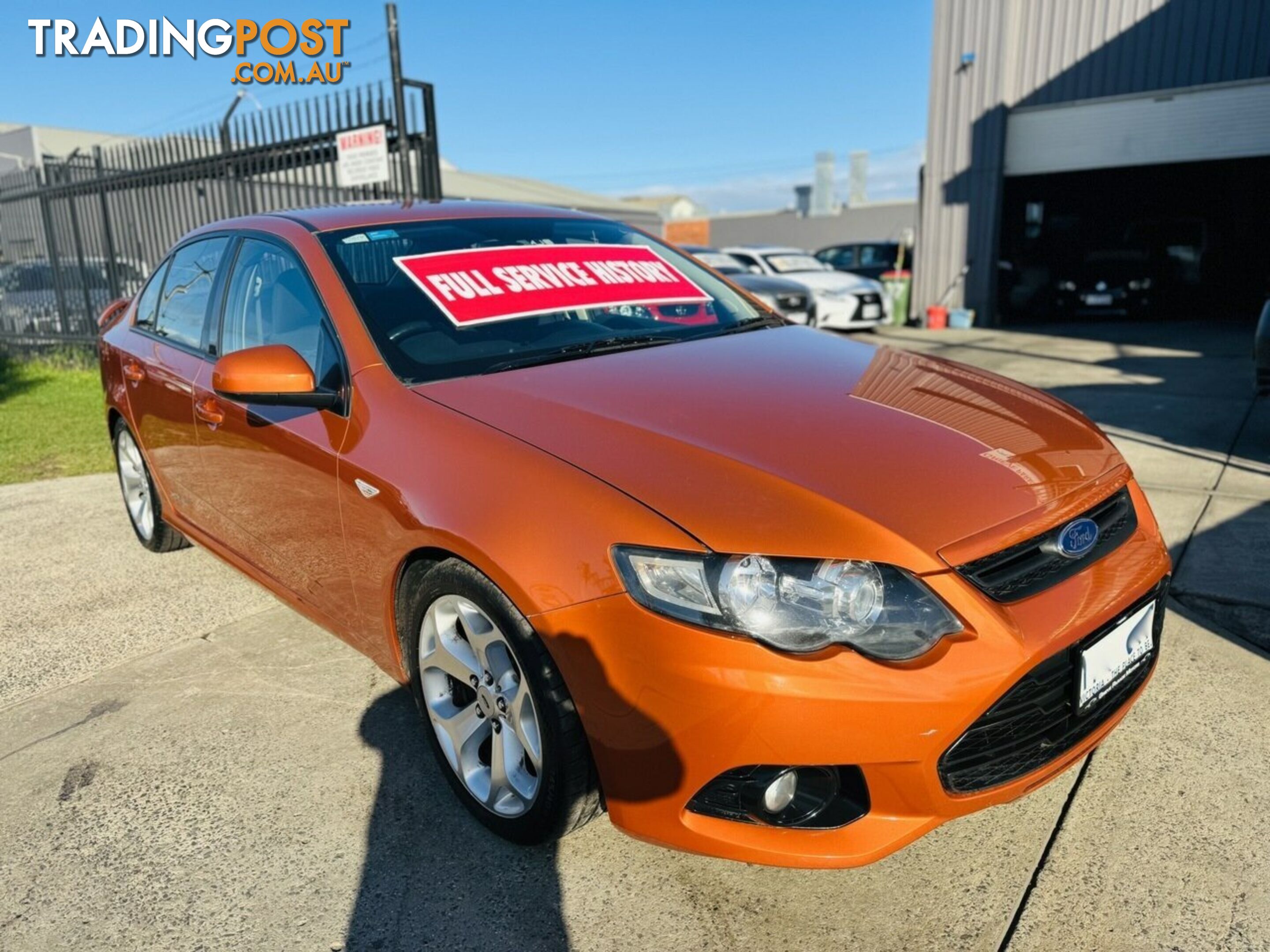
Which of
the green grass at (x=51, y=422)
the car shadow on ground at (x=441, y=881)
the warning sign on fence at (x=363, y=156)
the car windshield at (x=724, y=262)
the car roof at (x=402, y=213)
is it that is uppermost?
the warning sign on fence at (x=363, y=156)

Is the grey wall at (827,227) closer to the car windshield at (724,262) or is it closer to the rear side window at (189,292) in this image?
the car windshield at (724,262)

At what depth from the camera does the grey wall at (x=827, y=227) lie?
3206 centimetres

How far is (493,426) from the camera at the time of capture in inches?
89.3

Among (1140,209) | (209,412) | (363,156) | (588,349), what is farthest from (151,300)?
(1140,209)

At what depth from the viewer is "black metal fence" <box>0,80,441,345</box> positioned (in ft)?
26.2

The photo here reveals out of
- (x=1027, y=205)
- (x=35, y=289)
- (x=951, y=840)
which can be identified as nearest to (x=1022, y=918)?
(x=951, y=840)

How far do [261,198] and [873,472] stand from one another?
8.64 metres

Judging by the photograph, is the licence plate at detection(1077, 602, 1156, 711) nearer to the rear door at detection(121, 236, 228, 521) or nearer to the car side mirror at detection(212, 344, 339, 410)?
the car side mirror at detection(212, 344, 339, 410)

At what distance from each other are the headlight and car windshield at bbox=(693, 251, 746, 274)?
11514 mm

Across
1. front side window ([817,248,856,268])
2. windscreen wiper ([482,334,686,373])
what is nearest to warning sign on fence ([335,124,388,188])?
windscreen wiper ([482,334,686,373])

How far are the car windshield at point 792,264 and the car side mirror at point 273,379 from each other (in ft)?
39.4

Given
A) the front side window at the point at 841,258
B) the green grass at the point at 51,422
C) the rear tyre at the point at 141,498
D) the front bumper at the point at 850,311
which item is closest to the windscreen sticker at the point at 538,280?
the rear tyre at the point at 141,498

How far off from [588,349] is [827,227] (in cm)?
3217

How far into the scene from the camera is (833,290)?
13.6 metres
